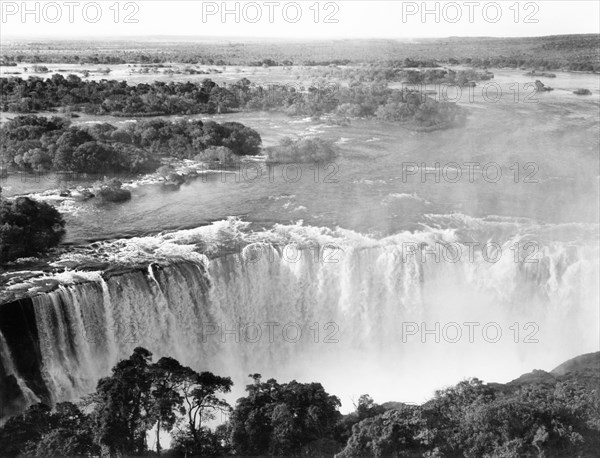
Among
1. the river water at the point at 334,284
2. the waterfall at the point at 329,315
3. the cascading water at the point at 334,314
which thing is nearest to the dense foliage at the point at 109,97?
the river water at the point at 334,284

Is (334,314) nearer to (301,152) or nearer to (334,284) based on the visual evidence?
(334,284)

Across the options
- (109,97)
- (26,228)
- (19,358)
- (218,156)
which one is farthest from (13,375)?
(109,97)

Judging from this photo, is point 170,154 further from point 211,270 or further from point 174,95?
point 211,270

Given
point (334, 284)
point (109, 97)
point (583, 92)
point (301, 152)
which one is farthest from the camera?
point (583, 92)

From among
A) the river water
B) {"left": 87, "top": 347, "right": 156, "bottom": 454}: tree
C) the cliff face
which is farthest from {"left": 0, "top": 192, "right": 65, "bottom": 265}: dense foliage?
{"left": 87, "top": 347, "right": 156, "bottom": 454}: tree

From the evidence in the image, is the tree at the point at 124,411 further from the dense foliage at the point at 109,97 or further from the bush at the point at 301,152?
the dense foliage at the point at 109,97

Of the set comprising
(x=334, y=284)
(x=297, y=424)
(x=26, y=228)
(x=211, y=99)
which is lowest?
(x=297, y=424)

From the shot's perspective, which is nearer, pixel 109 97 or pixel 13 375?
pixel 13 375

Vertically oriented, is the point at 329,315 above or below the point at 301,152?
below
